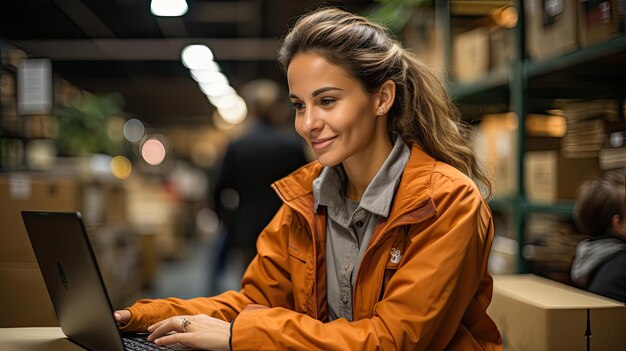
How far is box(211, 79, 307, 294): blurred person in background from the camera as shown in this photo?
4.21m

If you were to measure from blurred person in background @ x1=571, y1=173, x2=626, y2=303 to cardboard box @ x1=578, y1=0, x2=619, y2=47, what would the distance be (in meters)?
0.49

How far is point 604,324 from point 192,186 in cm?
1426

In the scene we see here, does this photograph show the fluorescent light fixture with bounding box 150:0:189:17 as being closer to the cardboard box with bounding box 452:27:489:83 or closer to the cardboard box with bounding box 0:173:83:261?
the cardboard box with bounding box 452:27:489:83

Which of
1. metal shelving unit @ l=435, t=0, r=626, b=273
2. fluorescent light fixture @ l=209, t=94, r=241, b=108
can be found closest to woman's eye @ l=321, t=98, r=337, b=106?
metal shelving unit @ l=435, t=0, r=626, b=273

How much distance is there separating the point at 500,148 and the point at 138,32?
669 cm

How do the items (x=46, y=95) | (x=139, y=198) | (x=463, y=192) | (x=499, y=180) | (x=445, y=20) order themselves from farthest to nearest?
(x=139, y=198) < (x=445, y=20) < (x=499, y=180) < (x=46, y=95) < (x=463, y=192)

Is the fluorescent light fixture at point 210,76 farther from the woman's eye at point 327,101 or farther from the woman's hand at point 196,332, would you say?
the woman's hand at point 196,332

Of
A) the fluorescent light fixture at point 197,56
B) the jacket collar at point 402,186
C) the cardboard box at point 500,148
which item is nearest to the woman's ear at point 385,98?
the jacket collar at point 402,186

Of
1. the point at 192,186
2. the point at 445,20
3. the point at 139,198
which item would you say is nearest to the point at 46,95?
the point at 445,20

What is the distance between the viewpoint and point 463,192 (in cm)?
146

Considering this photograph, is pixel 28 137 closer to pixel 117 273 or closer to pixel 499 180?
pixel 117 273

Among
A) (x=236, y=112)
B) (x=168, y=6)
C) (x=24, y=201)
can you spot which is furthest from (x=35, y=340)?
(x=236, y=112)

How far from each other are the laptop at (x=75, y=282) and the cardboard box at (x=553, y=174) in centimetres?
174

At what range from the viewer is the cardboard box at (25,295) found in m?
2.13
